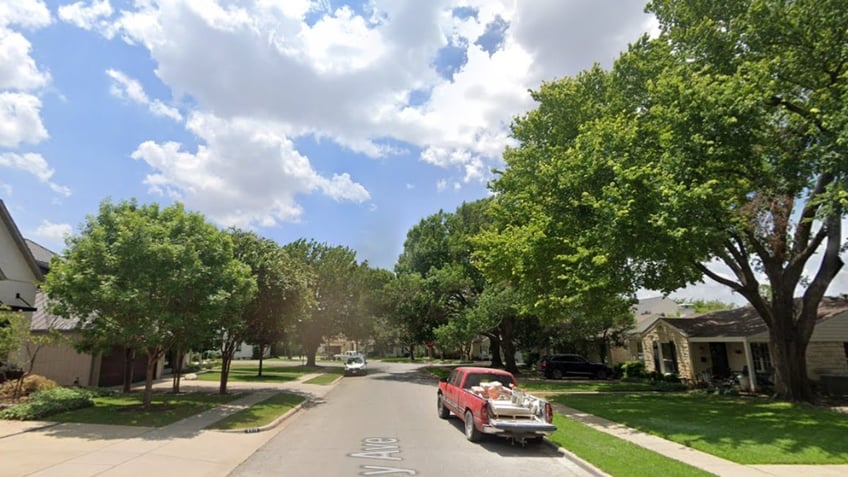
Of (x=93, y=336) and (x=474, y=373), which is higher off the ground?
(x=93, y=336)

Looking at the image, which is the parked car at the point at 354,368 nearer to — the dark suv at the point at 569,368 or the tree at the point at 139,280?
the dark suv at the point at 569,368

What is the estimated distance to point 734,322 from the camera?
28.1 metres

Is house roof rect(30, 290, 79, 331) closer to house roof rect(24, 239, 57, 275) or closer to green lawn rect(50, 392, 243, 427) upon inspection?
house roof rect(24, 239, 57, 275)

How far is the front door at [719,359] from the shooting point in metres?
28.3

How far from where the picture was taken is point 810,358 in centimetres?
2256

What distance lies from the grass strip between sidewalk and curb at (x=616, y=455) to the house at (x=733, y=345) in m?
16.4

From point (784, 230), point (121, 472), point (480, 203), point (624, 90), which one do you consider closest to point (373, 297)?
point (480, 203)

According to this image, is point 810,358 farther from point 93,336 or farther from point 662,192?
point 93,336

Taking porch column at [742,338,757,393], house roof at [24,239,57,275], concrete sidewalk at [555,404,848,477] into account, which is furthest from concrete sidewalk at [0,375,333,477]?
porch column at [742,338,757,393]

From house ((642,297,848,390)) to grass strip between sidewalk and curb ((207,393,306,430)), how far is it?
2154 centimetres

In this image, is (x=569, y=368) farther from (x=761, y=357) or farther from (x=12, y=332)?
(x=12, y=332)

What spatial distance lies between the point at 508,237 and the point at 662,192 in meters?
8.25

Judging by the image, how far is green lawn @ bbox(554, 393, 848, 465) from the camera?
1004 cm

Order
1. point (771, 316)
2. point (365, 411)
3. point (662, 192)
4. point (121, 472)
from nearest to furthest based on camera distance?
point (121, 472)
point (662, 192)
point (365, 411)
point (771, 316)
